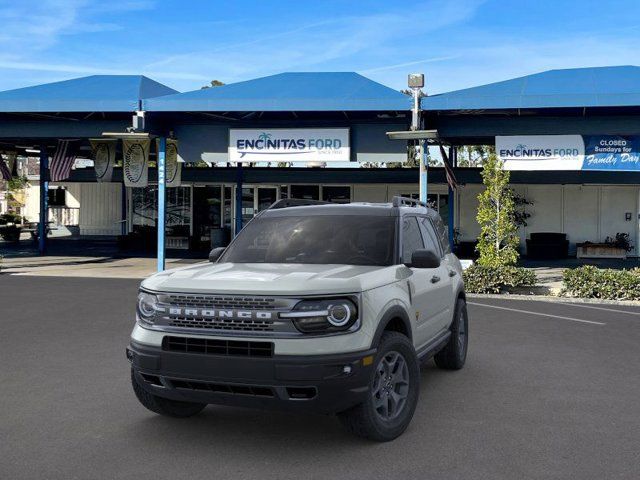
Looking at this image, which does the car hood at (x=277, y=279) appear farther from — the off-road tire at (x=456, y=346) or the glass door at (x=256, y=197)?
the glass door at (x=256, y=197)

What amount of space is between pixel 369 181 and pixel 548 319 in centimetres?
1798

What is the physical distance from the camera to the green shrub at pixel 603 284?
47.2 ft

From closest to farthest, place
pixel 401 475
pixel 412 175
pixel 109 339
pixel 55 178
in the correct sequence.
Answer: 1. pixel 401 475
2. pixel 109 339
3. pixel 55 178
4. pixel 412 175

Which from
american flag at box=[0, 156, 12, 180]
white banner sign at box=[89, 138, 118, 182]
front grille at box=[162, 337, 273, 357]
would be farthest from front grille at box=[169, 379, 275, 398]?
american flag at box=[0, 156, 12, 180]

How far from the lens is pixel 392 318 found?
5.18 metres

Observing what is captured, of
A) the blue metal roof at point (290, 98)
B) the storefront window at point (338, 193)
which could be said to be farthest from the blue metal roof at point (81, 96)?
the storefront window at point (338, 193)

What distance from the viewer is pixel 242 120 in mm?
Answer: 20719

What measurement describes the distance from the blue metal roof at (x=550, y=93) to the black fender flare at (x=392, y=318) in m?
13.2

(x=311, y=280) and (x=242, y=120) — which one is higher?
(x=242, y=120)

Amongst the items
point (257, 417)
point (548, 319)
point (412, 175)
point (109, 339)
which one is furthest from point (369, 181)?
point (257, 417)

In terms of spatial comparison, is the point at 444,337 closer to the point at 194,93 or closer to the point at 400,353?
the point at 400,353

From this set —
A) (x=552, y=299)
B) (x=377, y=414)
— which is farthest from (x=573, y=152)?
(x=377, y=414)

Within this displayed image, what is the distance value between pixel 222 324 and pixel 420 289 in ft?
6.70

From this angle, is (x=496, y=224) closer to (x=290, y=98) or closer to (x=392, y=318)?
(x=290, y=98)
